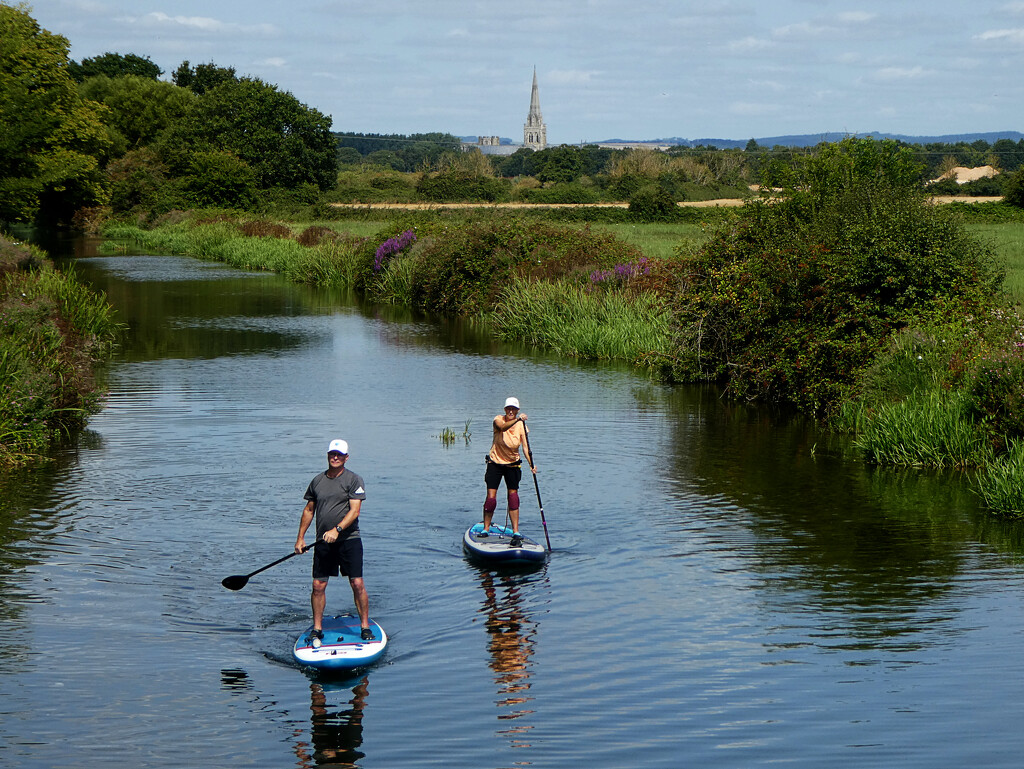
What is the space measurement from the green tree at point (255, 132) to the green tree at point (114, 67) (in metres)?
34.4

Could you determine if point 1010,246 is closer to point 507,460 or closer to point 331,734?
point 507,460

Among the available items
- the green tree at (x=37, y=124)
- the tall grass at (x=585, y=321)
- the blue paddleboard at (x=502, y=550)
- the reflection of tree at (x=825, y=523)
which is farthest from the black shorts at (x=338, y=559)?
the green tree at (x=37, y=124)

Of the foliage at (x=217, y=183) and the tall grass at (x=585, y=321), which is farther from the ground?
the foliage at (x=217, y=183)

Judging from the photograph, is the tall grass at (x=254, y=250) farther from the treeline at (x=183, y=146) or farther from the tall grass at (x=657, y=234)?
the tall grass at (x=657, y=234)

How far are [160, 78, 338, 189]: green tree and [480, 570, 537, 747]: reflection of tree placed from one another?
81335mm

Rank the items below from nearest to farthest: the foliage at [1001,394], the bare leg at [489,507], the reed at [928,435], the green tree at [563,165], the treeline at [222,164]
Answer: the bare leg at [489,507] < the foliage at [1001,394] < the reed at [928,435] < the treeline at [222,164] < the green tree at [563,165]

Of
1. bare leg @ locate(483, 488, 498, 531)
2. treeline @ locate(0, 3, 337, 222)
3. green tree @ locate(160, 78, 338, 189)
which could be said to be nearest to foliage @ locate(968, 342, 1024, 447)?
bare leg @ locate(483, 488, 498, 531)

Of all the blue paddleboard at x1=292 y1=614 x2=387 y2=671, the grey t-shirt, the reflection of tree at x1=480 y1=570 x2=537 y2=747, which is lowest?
the reflection of tree at x1=480 y1=570 x2=537 y2=747

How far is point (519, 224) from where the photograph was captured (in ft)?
138

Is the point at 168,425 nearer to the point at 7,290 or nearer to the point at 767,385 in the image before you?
the point at 7,290

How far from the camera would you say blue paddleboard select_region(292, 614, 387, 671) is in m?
10.7

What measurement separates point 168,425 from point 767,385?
40.8 ft

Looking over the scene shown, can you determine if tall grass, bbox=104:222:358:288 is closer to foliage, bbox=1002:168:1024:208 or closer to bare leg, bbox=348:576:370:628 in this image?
bare leg, bbox=348:576:370:628

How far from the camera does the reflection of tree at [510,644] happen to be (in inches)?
391
